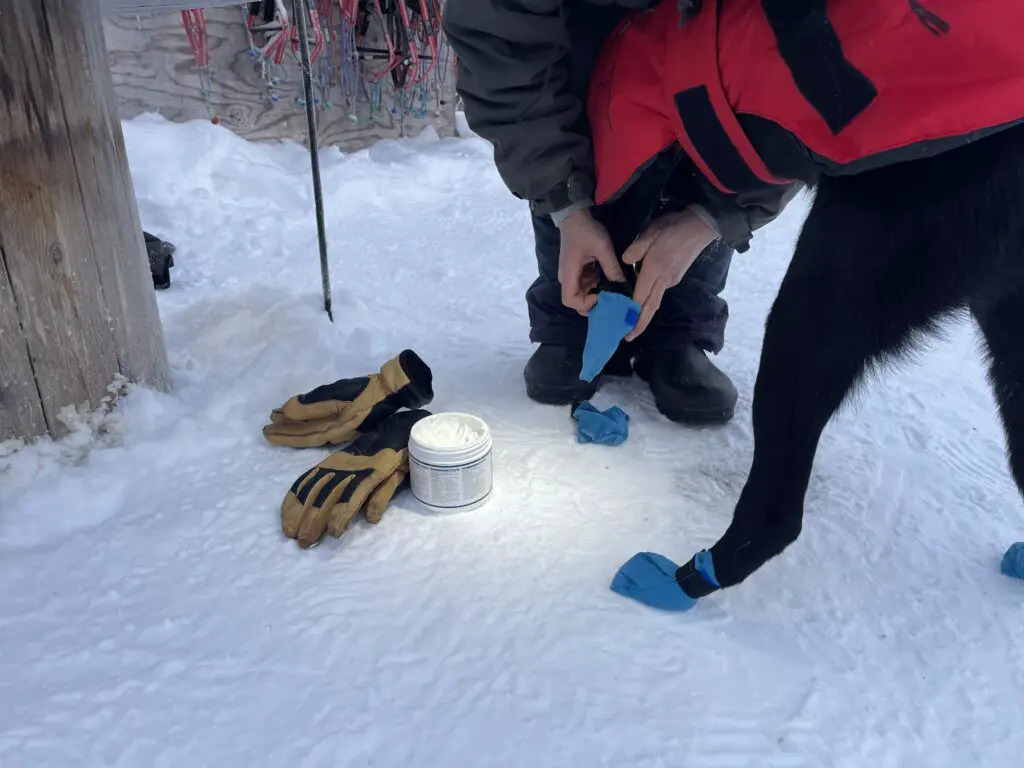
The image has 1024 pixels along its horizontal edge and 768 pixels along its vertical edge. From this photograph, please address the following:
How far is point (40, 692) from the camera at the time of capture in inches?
29.2

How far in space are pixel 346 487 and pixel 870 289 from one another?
0.66 meters

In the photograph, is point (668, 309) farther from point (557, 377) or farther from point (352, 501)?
point (352, 501)

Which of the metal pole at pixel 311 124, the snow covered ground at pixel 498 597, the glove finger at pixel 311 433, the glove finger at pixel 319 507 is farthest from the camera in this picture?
the metal pole at pixel 311 124

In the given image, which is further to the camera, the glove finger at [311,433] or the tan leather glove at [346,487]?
the glove finger at [311,433]

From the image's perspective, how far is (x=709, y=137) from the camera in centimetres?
74

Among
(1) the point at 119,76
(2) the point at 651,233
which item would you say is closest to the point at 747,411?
(2) the point at 651,233

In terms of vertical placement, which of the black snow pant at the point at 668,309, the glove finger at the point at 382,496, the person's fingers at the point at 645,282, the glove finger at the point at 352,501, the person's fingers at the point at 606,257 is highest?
the person's fingers at the point at 606,257

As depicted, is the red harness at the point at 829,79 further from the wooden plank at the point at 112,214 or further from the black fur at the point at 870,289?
the wooden plank at the point at 112,214

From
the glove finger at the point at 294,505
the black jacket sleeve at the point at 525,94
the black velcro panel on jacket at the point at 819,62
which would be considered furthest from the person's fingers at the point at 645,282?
the glove finger at the point at 294,505

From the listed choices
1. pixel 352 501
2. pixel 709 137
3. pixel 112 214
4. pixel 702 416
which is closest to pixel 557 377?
pixel 702 416

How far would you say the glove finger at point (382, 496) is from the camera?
3.27 ft

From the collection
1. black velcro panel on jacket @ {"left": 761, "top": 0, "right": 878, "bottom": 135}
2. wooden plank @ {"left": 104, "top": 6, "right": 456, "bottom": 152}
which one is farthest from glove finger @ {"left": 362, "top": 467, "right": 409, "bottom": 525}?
wooden plank @ {"left": 104, "top": 6, "right": 456, "bottom": 152}

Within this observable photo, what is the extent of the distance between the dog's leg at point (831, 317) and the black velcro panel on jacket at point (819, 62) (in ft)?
0.21

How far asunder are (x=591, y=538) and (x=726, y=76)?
57 cm
